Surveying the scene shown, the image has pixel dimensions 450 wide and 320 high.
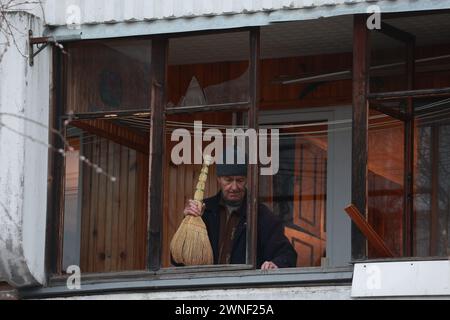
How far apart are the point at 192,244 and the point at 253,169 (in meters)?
0.86

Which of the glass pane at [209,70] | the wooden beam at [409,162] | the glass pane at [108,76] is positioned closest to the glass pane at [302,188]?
the glass pane at [209,70]

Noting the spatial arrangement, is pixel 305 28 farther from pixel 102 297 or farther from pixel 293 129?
pixel 102 297

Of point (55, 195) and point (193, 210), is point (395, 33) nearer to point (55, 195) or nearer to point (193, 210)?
point (193, 210)

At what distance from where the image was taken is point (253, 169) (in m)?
14.0

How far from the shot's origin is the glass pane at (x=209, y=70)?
14.5 meters

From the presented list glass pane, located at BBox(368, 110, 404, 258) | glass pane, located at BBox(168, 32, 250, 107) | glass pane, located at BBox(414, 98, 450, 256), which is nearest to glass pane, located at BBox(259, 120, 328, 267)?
glass pane, located at BBox(368, 110, 404, 258)

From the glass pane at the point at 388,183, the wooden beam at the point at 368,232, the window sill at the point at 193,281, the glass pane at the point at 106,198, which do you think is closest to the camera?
the wooden beam at the point at 368,232

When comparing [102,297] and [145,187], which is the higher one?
[145,187]

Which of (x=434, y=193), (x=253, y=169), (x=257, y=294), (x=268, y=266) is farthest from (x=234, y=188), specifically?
(x=434, y=193)

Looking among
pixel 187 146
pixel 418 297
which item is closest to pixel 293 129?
pixel 187 146

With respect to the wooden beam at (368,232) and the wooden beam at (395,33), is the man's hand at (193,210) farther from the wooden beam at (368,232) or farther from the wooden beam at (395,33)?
the wooden beam at (395,33)

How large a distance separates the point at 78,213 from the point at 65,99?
123 cm

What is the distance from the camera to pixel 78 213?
15438 mm

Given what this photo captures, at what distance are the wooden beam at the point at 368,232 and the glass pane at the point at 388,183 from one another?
3.94 ft
